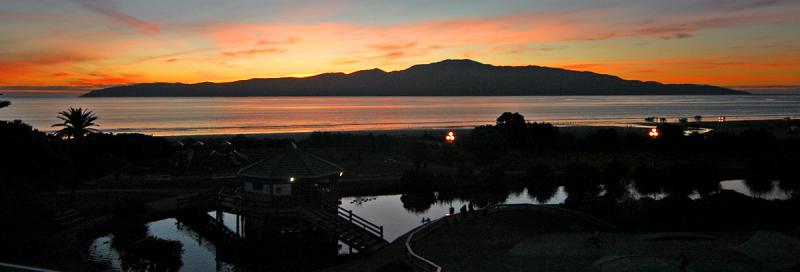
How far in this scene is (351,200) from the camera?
44188mm

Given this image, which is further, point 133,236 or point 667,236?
point 133,236

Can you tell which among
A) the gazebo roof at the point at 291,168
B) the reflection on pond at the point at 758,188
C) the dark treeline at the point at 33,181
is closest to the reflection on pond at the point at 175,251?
the dark treeline at the point at 33,181

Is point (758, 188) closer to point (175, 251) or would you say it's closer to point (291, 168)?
point (291, 168)

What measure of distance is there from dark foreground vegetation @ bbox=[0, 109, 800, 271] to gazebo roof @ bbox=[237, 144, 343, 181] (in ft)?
21.2

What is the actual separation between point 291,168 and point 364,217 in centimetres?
904

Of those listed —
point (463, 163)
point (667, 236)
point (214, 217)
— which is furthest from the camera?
point (463, 163)

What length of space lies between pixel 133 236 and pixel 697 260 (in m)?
25.8

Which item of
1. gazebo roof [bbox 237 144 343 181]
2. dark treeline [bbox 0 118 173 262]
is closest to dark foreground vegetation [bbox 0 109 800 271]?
dark treeline [bbox 0 118 173 262]

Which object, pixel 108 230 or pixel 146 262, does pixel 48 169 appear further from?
pixel 146 262

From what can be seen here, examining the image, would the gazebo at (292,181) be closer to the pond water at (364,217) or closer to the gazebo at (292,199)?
the gazebo at (292,199)

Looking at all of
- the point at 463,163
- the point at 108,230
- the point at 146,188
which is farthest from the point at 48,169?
the point at 463,163

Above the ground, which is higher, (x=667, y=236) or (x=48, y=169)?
(x=48, y=169)

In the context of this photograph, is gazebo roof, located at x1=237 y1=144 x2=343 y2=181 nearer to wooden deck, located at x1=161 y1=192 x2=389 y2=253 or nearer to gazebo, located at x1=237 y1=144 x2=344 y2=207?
gazebo, located at x1=237 y1=144 x2=344 y2=207

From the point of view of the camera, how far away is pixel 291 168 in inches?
1189
